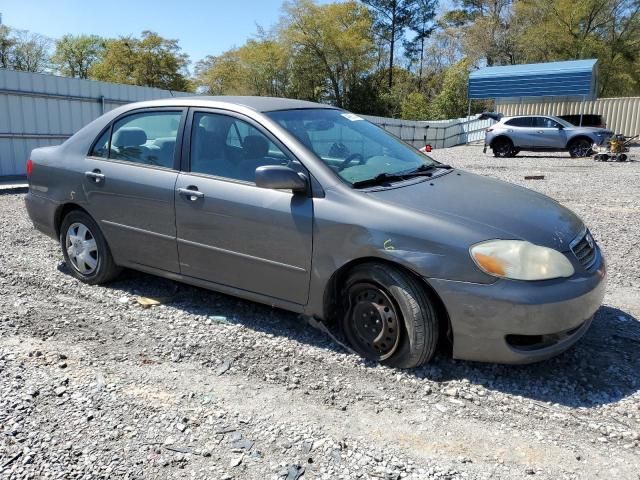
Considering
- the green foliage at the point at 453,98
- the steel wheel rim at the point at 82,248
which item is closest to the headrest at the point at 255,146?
the steel wheel rim at the point at 82,248

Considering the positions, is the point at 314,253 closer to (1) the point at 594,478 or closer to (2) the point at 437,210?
(2) the point at 437,210

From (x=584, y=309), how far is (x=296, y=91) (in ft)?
163

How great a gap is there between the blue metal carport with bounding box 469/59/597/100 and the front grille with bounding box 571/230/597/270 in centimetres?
2653

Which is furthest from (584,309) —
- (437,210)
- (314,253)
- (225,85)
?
(225,85)

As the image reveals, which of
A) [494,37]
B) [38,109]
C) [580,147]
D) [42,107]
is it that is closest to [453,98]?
[494,37]

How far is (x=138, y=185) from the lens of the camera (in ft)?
13.8

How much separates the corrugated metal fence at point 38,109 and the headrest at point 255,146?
10160 mm

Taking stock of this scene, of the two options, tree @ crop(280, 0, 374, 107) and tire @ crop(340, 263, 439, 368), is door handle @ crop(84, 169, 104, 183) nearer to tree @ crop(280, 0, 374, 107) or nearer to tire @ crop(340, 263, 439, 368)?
tire @ crop(340, 263, 439, 368)

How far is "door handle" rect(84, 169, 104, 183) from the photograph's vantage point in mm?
4469

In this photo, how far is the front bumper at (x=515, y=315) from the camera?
116 inches

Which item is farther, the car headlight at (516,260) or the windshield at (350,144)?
the windshield at (350,144)

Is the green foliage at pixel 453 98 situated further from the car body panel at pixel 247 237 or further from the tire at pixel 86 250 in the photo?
the car body panel at pixel 247 237

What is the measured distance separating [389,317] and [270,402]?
0.86 metres

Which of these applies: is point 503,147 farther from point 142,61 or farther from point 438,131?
point 142,61
